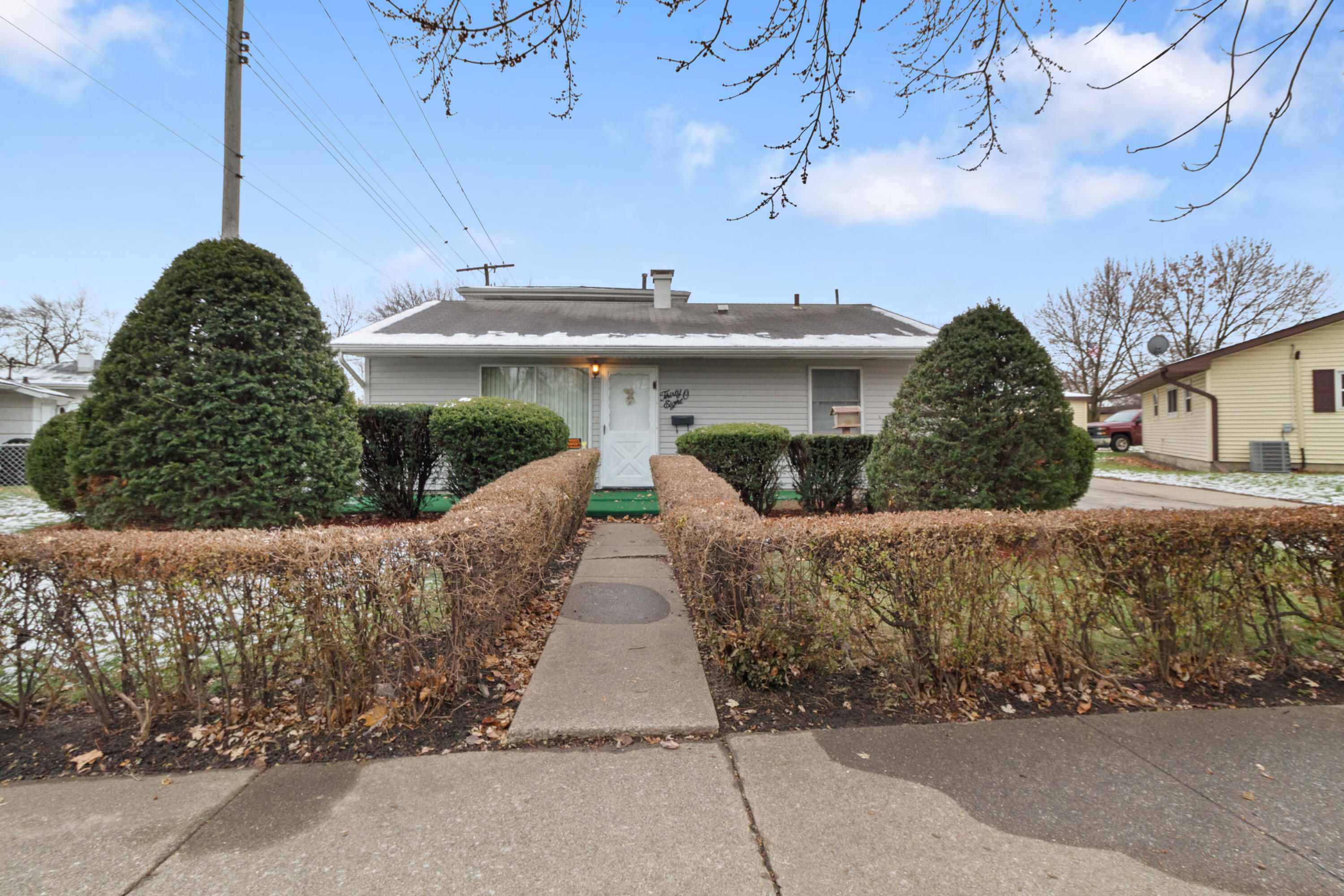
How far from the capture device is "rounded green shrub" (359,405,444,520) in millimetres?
7363

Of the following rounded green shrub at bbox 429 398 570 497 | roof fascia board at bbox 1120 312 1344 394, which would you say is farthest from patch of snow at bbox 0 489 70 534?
roof fascia board at bbox 1120 312 1344 394

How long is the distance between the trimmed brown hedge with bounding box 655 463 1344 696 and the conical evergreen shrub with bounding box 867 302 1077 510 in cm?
168

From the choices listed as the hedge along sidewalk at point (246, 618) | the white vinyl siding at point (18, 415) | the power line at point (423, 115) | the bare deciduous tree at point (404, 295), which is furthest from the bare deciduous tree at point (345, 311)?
the hedge along sidewalk at point (246, 618)

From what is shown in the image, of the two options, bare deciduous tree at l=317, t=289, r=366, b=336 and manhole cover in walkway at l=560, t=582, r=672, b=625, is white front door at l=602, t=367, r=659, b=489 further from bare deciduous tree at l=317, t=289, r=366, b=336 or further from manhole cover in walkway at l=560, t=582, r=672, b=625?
bare deciduous tree at l=317, t=289, r=366, b=336

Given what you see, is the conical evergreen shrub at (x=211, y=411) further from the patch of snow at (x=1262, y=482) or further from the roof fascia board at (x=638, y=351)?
the patch of snow at (x=1262, y=482)

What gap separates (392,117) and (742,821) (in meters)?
7.29

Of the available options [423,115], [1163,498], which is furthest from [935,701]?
[1163,498]

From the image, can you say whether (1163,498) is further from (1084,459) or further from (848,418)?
(848,418)

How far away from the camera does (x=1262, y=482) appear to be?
12.6 m

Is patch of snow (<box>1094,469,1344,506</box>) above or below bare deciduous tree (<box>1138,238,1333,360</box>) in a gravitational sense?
below

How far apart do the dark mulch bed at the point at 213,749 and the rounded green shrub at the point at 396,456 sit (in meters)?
4.99

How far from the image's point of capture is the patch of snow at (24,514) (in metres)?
7.25

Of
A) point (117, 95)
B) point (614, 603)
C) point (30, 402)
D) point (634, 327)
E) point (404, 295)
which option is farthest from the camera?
point (404, 295)

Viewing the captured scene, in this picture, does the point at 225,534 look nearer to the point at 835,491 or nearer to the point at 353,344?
the point at 835,491
